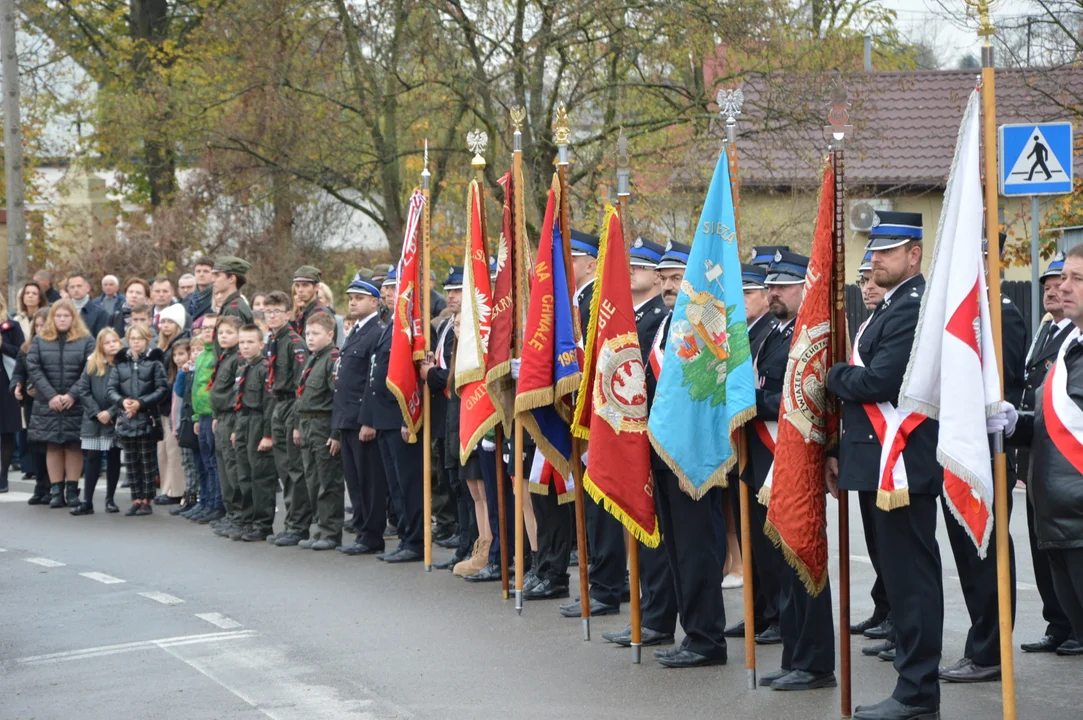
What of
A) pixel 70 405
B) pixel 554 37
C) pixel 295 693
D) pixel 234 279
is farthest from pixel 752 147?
pixel 295 693

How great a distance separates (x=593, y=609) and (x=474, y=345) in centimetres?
185

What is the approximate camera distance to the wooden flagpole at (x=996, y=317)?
18.4 feet

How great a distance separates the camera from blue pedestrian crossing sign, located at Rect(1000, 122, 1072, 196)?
39.9 feet

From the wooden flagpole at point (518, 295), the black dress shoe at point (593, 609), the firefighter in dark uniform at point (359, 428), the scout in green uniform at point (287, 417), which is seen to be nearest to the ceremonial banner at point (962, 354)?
the wooden flagpole at point (518, 295)

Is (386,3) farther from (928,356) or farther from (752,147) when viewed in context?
(928,356)

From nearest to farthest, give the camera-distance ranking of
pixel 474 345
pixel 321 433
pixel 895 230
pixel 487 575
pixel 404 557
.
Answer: pixel 895 230 → pixel 474 345 → pixel 487 575 → pixel 404 557 → pixel 321 433

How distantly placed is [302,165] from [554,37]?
5.59m

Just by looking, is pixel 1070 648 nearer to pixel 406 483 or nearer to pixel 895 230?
pixel 895 230

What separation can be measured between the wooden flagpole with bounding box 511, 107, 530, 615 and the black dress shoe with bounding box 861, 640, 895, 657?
86.1 inches

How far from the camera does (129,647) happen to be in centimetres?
843

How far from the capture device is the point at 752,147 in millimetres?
20734

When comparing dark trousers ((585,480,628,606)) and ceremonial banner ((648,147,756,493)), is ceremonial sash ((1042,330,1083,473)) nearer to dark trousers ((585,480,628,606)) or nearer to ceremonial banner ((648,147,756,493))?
ceremonial banner ((648,147,756,493))

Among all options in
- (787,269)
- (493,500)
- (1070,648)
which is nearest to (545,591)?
(493,500)

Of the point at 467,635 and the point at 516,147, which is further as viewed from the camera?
the point at 516,147
